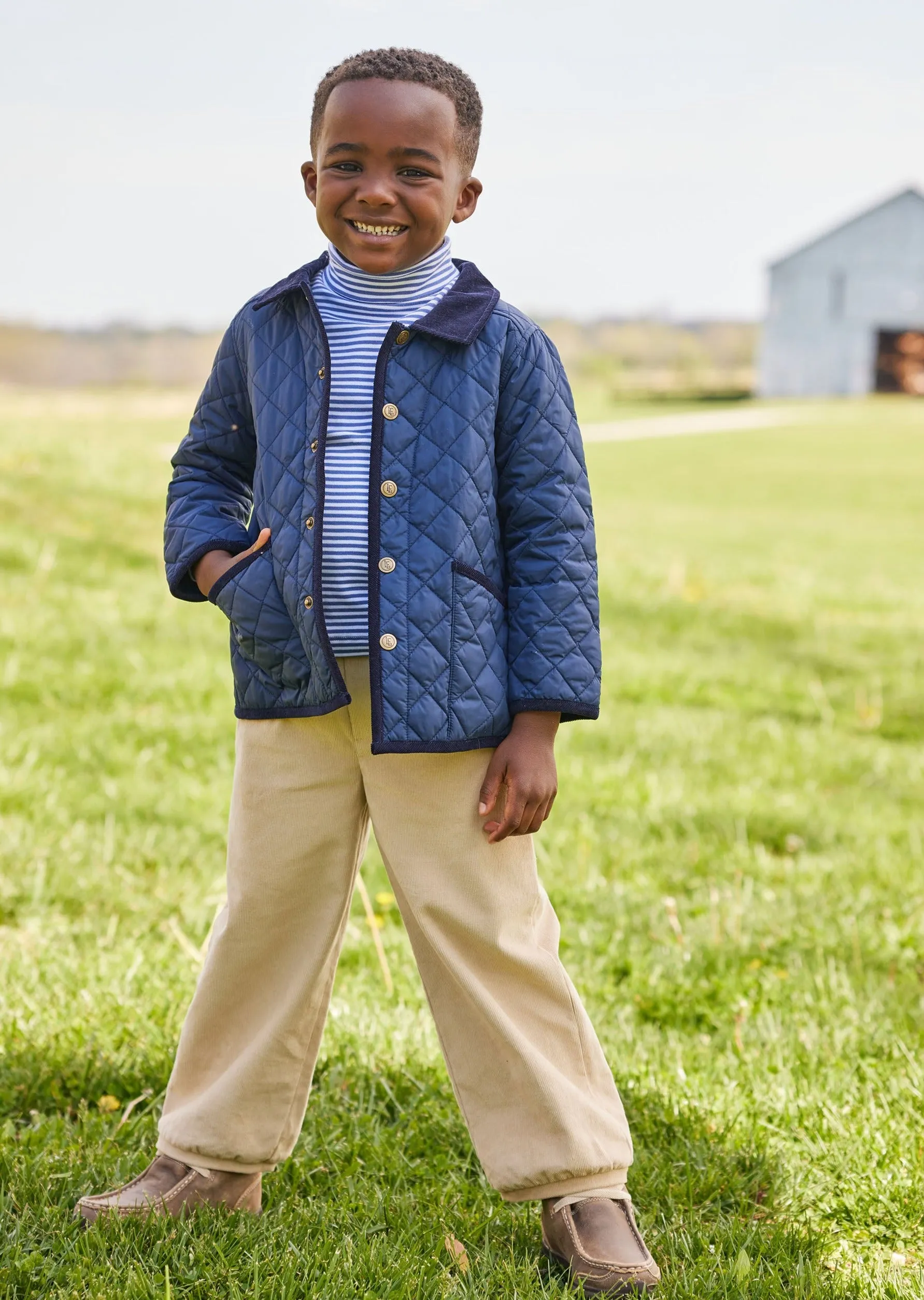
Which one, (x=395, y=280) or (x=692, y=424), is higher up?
(x=692, y=424)

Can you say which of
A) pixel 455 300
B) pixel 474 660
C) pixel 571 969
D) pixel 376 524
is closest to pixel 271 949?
pixel 474 660

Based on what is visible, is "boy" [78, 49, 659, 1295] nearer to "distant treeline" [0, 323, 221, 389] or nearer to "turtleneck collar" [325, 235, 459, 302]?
"turtleneck collar" [325, 235, 459, 302]

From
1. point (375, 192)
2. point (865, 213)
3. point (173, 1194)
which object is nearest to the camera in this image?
point (375, 192)

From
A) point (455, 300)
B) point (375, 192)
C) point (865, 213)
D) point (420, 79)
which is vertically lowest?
point (455, 300)

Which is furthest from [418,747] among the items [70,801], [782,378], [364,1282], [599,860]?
[782,378]

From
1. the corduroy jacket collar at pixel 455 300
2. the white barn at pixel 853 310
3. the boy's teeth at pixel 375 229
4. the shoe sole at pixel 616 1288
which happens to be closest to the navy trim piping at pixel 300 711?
the corduroy jacket collar at pixel 455 300

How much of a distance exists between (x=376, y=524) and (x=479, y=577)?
0.55 feet

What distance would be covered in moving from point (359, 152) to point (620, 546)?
8711 mm

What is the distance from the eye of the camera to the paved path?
2936cm

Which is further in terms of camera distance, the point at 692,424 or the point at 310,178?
the point at 692,424

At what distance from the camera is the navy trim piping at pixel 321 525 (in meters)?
1.96

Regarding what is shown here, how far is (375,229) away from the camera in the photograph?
77.4 inches

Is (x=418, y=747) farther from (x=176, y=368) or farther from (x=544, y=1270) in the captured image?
(x=176, y=368)

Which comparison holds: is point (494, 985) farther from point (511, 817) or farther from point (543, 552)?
point (543, 552)
